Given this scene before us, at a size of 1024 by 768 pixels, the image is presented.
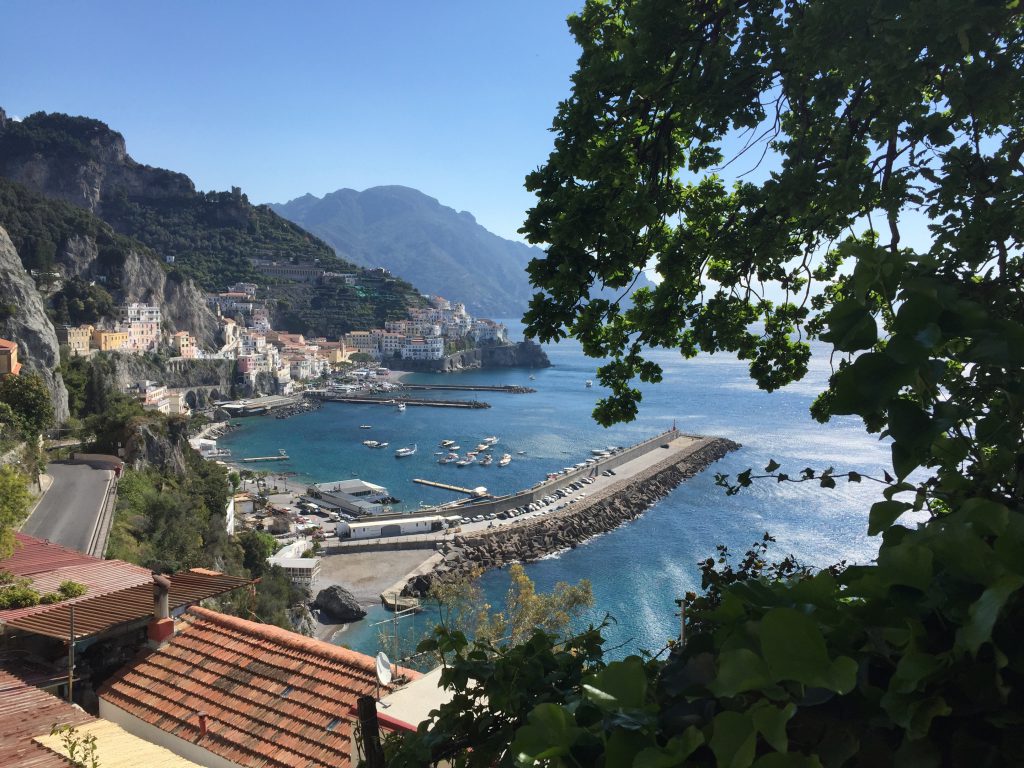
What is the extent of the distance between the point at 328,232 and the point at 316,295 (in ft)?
432

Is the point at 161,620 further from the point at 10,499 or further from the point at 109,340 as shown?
the point at 109,340

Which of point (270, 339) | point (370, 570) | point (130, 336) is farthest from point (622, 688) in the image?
point (270, 339)

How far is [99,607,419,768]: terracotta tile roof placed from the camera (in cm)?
287

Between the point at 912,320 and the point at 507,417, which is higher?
the point at 912,320

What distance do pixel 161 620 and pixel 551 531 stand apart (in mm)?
15791

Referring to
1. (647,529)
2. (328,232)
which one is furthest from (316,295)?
(328,232)

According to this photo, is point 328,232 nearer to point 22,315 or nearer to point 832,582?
point 22,315

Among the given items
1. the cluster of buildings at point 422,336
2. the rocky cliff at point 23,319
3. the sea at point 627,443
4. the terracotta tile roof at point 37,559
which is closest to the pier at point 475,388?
the sea at point 627,443

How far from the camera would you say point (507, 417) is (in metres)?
36.6

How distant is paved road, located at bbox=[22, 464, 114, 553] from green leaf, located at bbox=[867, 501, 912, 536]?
11.8 metres

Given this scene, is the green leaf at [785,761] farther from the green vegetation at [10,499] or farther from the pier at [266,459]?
the pier at [266,459]

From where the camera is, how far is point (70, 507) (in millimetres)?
12125

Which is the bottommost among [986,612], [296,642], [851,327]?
[296,642]

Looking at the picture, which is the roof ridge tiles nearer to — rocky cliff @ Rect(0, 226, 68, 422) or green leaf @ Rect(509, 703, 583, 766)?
green leaf @ Rect(509, 703, 583, 766)
